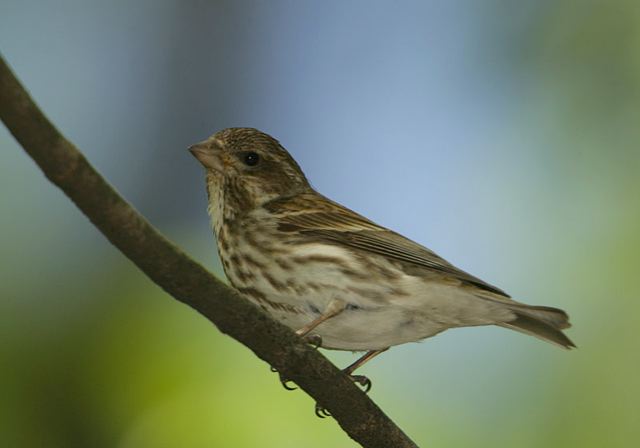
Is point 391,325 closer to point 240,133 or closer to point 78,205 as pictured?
point 240,133

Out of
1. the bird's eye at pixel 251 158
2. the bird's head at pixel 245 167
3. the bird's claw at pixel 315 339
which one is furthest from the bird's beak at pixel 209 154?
the bird's claw at pixel 315 339

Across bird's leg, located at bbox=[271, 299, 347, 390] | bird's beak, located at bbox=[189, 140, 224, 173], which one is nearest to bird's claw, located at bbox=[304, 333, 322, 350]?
bird's leg, located at bbox=[271, 299, 347, 390]

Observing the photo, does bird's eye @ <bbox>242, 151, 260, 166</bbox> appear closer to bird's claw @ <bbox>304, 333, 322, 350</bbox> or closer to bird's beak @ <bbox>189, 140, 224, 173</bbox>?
bird's beak @ <bbox>189, 140, 224, 173</bbox>

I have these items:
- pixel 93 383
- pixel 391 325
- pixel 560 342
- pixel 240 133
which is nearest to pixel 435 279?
pixel 391 325

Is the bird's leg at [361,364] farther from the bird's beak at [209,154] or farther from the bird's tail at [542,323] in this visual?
the bird's beak at [209,154]

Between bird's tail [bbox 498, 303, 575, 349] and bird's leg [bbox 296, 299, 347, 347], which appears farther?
bird's tail [bbox 498, 303, 575, 349]

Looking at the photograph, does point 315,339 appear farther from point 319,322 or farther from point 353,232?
point 353,232
